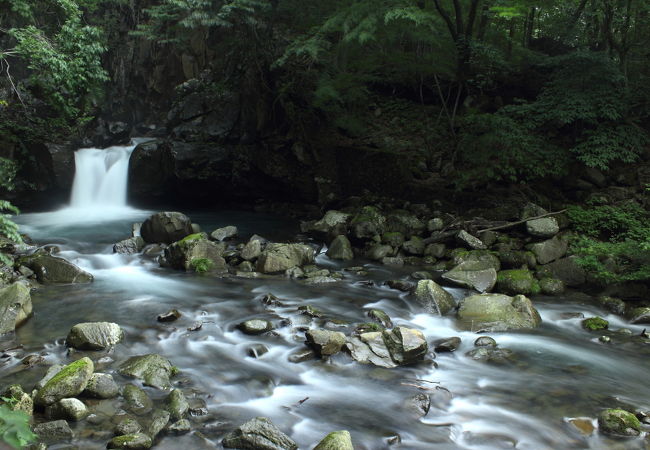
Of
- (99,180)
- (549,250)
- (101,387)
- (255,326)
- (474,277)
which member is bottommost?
(101,387)

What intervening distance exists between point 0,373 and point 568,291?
9335mm

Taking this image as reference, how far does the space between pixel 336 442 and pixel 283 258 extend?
6.53m

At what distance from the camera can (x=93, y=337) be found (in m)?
6.38

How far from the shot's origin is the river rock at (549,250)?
10383 mm

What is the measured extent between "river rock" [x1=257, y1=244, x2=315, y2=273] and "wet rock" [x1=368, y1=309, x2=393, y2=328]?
301 cm

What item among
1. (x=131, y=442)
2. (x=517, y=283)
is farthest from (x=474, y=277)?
(x=131, y=442)

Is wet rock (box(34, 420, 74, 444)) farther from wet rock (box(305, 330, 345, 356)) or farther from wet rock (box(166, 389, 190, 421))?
wet rock (box(305, 330, 345, 356))

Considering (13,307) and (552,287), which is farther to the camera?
(552,287)

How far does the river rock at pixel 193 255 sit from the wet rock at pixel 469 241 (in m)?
5.34

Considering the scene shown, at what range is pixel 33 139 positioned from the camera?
51.9 ft

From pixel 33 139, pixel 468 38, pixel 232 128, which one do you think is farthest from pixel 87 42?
pixel 468 38

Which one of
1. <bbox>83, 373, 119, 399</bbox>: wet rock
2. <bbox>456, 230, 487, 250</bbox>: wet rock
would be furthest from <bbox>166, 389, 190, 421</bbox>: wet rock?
<bbox>456, 230, 487, 250</bbox>: wet rock

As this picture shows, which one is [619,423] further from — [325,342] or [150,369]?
[150,369]

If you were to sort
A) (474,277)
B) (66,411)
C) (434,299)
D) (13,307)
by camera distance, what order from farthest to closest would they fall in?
(474,277) < (434,299) < (13,307) < (66,411)
